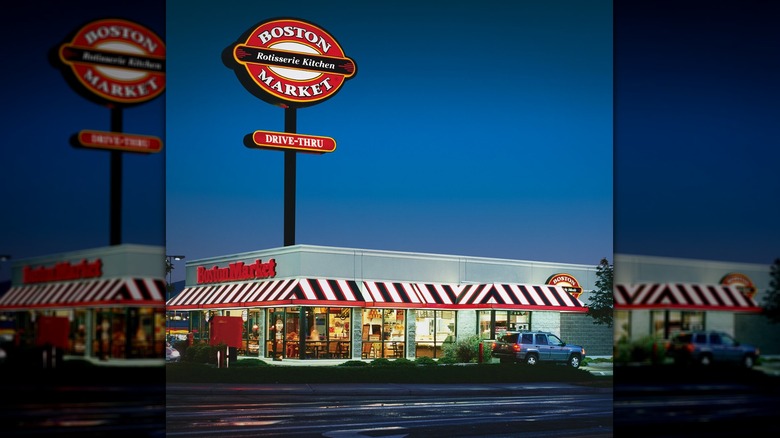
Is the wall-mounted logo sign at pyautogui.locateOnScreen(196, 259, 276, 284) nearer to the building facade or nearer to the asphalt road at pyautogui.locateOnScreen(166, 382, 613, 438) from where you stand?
the asphalt road at pyautogui.locateOnScreen(166, 382, 613, 438)

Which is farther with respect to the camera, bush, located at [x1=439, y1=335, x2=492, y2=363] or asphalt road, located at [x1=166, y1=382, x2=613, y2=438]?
bush, located at [x1=439, y1=335, x2=492, y2=363]

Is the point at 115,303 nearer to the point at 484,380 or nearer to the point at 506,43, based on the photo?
the point at 484,380

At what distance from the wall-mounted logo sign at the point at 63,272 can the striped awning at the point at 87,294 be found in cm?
4

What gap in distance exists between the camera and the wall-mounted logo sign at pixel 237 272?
104 feet

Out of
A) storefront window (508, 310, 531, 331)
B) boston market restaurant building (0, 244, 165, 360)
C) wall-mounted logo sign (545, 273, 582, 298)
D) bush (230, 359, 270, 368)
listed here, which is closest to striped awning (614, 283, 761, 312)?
boston market restaurant building (0, 244, 165, 360)

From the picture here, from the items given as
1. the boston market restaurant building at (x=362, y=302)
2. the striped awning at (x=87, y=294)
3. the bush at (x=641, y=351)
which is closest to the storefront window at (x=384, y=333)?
the boston market restaurant building at (x=362, y=302)

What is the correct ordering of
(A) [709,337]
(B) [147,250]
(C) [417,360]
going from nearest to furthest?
(B) [147,250]
(A) [709,337]
(C) [417,360]

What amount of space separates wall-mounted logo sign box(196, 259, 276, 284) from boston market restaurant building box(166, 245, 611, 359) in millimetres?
36

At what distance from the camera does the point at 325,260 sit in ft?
103

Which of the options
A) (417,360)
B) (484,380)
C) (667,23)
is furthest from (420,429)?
(417,360)

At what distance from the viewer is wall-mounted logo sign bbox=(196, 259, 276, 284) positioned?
104 ft

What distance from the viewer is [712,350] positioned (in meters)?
8.77

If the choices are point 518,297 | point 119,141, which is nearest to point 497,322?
point 518,297

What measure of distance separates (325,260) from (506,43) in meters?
11.0
